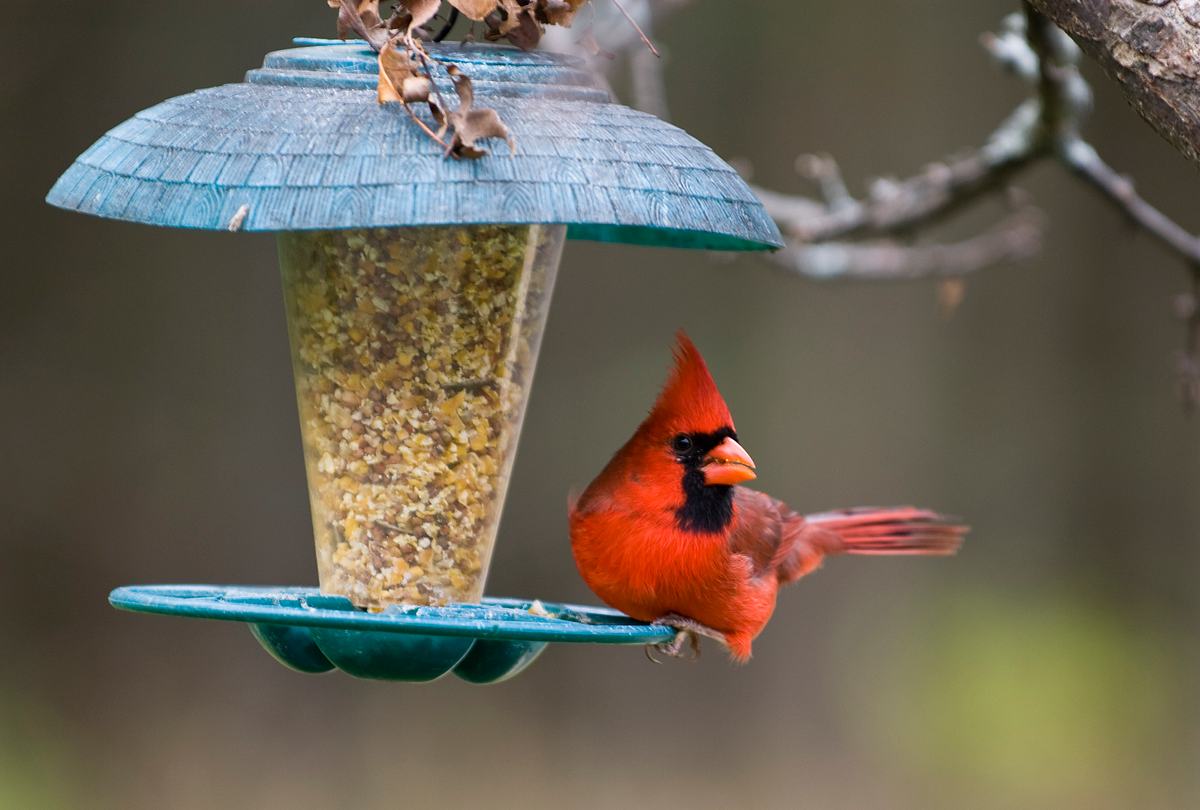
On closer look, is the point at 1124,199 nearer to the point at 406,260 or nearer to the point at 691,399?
the point at 691,399

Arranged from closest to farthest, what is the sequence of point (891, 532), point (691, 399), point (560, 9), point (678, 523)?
1. point (560, 9)
2. point (691, 399)
3. point (678, 523)
4. point (891, 532)

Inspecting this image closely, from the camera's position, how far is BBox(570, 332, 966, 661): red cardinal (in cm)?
243

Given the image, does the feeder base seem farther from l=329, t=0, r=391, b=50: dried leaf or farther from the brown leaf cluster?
l=329, t=0, r=391, b=50: dried leaf

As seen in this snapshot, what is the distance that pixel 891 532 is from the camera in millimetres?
3590

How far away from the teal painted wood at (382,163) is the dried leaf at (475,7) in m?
0.06

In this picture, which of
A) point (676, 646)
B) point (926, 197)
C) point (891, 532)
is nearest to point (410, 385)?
point (676, 646)

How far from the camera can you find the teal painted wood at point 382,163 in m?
1.62

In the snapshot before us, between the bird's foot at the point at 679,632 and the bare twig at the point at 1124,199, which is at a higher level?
the bare twig at the point at 1124,199

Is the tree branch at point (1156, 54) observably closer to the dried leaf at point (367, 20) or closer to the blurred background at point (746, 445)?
the dried leaf at point (367, 20)

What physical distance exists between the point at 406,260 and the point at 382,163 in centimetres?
39

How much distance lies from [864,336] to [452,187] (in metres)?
4.42

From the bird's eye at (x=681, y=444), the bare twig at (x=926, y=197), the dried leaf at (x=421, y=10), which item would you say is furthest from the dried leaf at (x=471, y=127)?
the bare twig at (x=926, y=197)

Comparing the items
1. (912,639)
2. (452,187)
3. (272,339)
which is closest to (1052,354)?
(912,639)

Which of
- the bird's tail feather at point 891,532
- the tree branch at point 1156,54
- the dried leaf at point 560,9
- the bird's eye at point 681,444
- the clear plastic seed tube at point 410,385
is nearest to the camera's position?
the tree branch at point 1156,54
